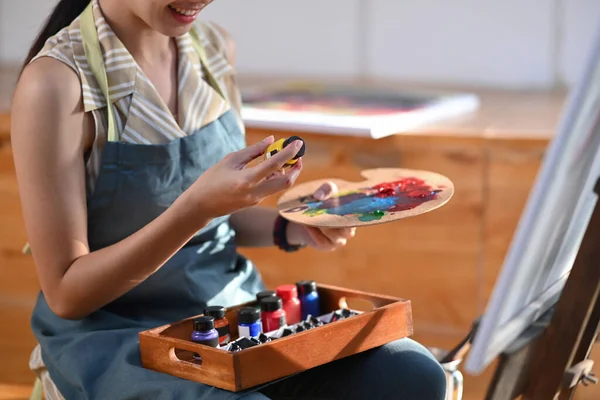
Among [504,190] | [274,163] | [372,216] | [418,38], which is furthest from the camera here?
[418,38]

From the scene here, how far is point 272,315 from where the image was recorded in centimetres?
129

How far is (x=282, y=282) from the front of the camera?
2.31 metres

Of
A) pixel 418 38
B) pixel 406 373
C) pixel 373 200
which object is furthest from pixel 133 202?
pixel 418 38

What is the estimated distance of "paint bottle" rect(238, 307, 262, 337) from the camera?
48.4 inches

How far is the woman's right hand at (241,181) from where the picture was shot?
1.10 m

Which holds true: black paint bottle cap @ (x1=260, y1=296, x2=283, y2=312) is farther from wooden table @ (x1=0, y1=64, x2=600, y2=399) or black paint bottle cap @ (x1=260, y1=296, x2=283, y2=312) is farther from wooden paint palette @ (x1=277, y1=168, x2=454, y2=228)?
wooden table @ (x1=0, y1=64, x2=600, y2=399)

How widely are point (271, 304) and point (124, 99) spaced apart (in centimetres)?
36

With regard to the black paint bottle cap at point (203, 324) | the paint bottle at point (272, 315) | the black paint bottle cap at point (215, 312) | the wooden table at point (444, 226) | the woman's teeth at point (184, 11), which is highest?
the woman's teeth at point (184, 11)

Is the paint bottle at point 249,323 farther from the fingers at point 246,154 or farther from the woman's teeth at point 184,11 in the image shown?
the woman's teeth at point 184,11

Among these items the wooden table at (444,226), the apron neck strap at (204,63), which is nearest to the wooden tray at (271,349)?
the apron neck strap at (204,63)

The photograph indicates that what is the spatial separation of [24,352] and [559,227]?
1.83 metres

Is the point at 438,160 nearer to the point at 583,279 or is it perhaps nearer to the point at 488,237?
the point at 488,237

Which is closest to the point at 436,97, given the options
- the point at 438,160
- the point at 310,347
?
the point at 438,160

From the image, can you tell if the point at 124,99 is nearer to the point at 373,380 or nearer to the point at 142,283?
the point at 142,283
